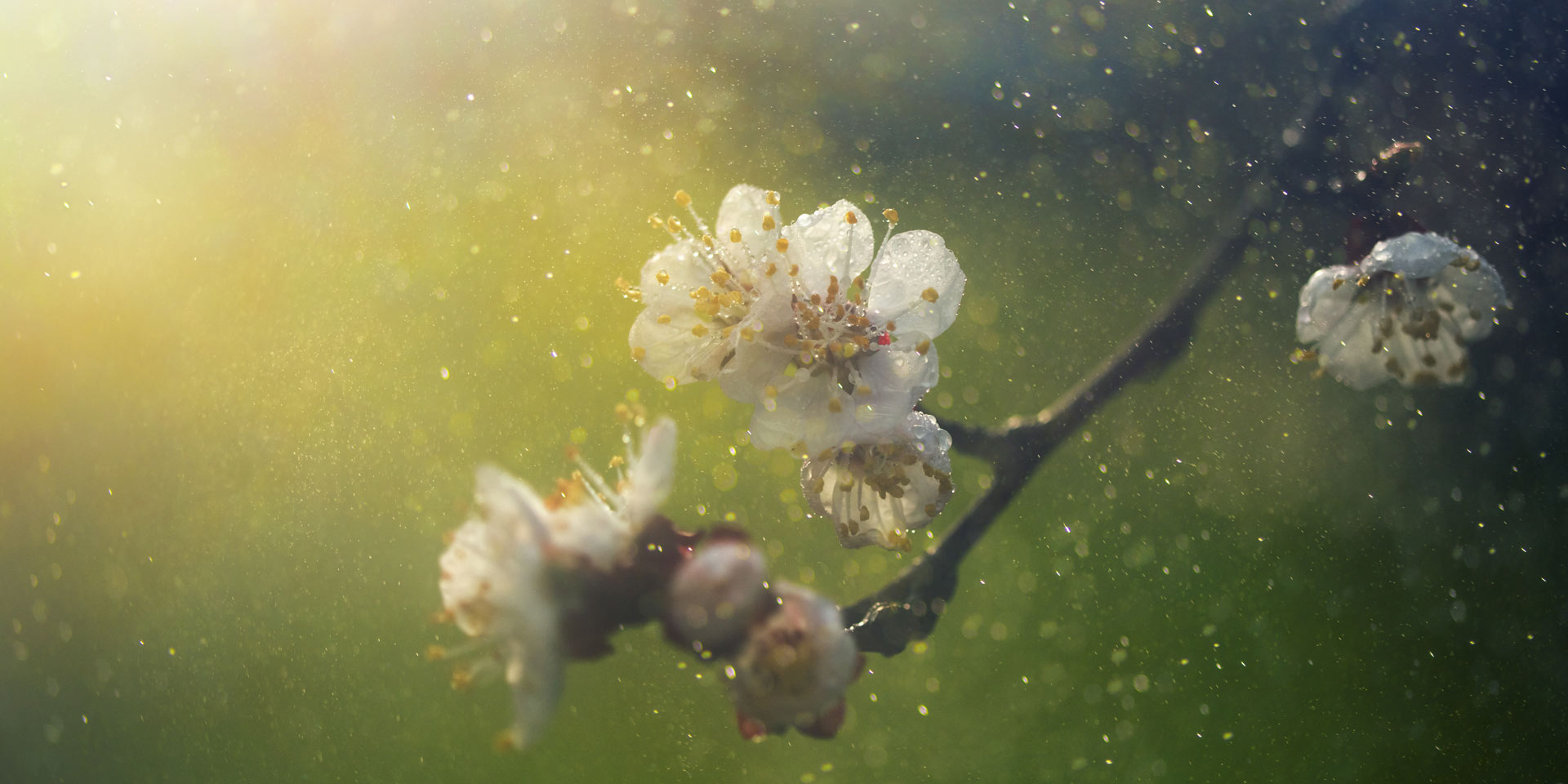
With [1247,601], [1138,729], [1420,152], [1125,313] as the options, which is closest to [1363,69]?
[1420,152]

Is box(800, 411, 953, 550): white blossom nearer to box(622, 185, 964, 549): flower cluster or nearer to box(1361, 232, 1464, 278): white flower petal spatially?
box(622, 185, 964, 549): flower cluster

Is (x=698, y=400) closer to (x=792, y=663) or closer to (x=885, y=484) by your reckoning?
(x=885, y=484)

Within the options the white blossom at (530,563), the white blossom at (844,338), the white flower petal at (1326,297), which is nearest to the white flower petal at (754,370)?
the white blossom at (844,338)

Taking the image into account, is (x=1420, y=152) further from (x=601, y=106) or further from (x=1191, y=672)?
(x=601, y=106)

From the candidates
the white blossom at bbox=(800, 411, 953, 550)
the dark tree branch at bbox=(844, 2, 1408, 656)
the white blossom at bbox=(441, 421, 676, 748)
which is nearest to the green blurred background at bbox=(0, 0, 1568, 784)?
the dark tree branch at bbox=(844, 2, 1408, 656)

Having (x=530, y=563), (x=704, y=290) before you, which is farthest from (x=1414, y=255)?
(x=530, y=563)
